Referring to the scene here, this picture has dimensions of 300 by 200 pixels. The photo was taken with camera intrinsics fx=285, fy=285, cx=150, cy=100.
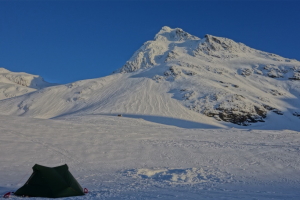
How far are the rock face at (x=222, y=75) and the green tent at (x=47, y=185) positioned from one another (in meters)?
49.7

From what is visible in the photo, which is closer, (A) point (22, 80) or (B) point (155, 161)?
(B) point (155, 161)

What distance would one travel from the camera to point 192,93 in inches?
2576

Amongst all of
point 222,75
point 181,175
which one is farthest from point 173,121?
point 222,75

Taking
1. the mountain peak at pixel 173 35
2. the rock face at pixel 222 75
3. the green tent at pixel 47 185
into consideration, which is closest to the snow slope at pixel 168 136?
the rock face at pixel 222 75

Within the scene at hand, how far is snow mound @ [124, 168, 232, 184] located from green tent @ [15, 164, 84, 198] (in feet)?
14.2

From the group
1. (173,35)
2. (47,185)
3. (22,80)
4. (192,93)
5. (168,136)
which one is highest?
(173,35)

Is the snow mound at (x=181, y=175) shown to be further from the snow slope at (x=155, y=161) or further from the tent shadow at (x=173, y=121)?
the tent shadow at (x=173, y=121)

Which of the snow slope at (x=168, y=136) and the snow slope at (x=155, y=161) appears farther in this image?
the snow slope at (x=168, y=136)

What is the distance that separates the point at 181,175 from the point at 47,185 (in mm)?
6581

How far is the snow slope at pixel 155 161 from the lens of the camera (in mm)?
11820

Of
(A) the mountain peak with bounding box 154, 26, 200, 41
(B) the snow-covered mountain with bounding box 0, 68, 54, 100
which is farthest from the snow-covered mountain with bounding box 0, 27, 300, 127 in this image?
(B) the snow-covered mountain with bounding box 0, 68, 54, 100

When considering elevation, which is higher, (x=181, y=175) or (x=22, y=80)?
(x=22, y=80)

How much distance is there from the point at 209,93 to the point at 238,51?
1891 inches

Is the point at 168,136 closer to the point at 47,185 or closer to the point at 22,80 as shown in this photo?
the point at 47,185
